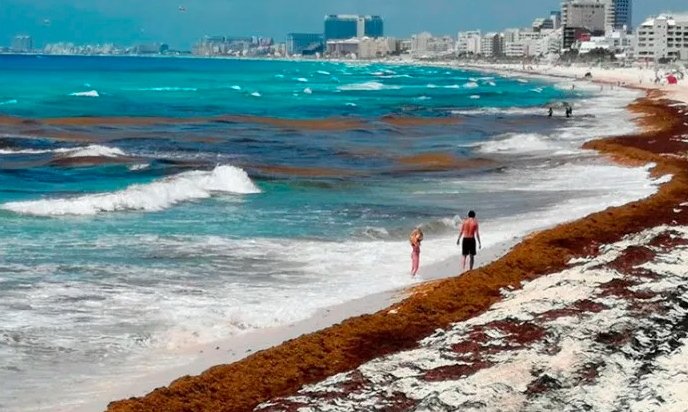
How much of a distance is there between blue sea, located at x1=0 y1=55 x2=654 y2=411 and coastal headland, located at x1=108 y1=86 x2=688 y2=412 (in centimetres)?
138

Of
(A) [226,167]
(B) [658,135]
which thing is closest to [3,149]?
(A) [226,167]

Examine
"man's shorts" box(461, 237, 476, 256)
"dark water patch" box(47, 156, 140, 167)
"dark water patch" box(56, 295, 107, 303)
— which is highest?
"man's shorts" box(461, 237, 476, 256)

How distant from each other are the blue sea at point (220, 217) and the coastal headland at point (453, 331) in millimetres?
1380

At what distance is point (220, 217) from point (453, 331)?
1201cm

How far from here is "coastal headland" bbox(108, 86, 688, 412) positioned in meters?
9.89

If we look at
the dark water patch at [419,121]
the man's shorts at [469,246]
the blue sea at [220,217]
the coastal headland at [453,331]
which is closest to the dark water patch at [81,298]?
the blue sea at [220,217]

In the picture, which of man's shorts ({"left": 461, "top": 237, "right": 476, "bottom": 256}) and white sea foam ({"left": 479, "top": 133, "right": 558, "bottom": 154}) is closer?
man's shorts ({"left": 461, "top": 237, "right": 476, "bottom": 256})

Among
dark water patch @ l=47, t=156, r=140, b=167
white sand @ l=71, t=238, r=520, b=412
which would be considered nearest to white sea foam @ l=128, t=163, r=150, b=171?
dark water patch @ l=47, t=156, r=140, b=167

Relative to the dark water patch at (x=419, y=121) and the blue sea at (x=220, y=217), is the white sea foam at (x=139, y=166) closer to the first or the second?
the blue sea at (x=220, y=217)

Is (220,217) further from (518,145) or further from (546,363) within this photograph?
(518,145)

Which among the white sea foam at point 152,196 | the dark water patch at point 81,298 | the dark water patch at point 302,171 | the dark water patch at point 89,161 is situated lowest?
the dark water patch at point 302,171

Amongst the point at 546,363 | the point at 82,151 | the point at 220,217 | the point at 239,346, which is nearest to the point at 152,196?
the point at 220,217

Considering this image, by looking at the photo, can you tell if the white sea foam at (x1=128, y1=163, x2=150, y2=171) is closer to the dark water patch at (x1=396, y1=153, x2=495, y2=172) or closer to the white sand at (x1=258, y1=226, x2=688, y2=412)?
the dark water patch at (x1=396, y1=153, x2=495, y2=172)

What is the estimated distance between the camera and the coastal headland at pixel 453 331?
389 inches
